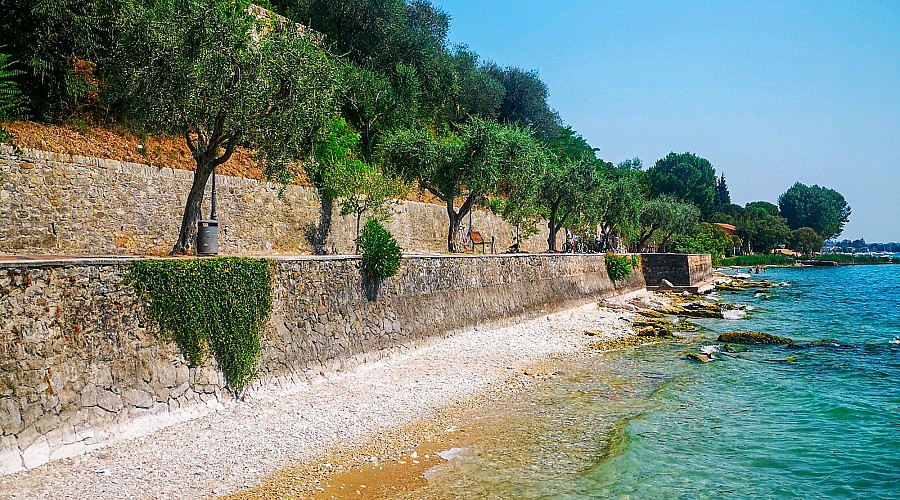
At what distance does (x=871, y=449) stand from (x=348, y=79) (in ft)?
121

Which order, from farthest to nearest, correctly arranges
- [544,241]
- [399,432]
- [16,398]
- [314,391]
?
[544,241], [314,391], [399,432], [16,398]

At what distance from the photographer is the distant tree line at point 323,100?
58.4 feet

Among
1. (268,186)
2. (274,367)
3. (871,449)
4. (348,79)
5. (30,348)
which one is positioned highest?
(348,79)

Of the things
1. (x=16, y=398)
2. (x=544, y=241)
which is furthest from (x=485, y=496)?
(x=544, y=241)

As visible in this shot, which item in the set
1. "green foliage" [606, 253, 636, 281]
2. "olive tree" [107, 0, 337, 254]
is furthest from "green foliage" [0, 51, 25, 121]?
"green foliage" [606, 253, 636, 281]

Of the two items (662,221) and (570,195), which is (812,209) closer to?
(662,221)

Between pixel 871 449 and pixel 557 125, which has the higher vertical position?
pixel 557 125

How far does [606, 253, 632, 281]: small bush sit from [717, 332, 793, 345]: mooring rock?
16.4 meters

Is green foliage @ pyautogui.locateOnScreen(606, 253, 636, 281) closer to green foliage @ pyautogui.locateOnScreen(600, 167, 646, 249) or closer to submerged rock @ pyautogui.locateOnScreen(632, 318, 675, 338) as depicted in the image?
green foliage @ pyautogui.locateOnScreen(600, 167, 646, 249)

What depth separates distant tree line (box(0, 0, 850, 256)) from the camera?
58.4 feet

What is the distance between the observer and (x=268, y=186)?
2766 cm

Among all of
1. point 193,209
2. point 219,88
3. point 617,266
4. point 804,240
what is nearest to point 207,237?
point 193,209

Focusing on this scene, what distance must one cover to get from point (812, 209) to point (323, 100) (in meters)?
176

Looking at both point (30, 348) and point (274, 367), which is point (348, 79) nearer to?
point (274, 367)
